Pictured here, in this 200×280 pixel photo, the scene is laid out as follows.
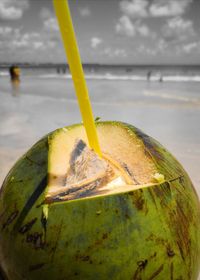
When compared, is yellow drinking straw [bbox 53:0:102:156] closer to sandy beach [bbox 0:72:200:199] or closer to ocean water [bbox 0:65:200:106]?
sandy beach [bbox 0:72:200:199]

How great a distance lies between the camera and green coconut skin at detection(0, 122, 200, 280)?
1230 mm

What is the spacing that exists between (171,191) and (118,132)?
426 millimetres

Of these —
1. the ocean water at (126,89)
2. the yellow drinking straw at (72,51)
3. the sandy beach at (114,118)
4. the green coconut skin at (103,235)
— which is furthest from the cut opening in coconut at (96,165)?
the ocean water at (126,89)

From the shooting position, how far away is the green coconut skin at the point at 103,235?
1230 millimetres

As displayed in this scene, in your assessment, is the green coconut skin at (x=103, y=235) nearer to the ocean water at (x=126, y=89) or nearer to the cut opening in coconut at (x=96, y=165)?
the cut opening in coconut at (x=96, y=165)

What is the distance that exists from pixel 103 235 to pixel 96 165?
0.31 m

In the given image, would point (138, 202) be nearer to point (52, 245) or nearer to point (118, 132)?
point (52, 245)

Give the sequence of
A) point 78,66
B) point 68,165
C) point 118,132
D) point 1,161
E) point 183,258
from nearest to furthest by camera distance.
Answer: point 78,66 → point 183,258 → point 68,165 → point 118,132 → point 1,161

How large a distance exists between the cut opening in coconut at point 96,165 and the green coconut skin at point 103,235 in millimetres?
49

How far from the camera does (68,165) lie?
1473 mm

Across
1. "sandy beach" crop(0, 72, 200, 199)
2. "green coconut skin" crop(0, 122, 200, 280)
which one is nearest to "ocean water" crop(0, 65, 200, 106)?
"sandy beach" crop(0, 72, 200, 199)

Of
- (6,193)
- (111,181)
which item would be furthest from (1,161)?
(111,181)

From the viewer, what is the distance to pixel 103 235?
122 centimetres

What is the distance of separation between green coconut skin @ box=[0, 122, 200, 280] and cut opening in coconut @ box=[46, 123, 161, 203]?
0.16 ft
